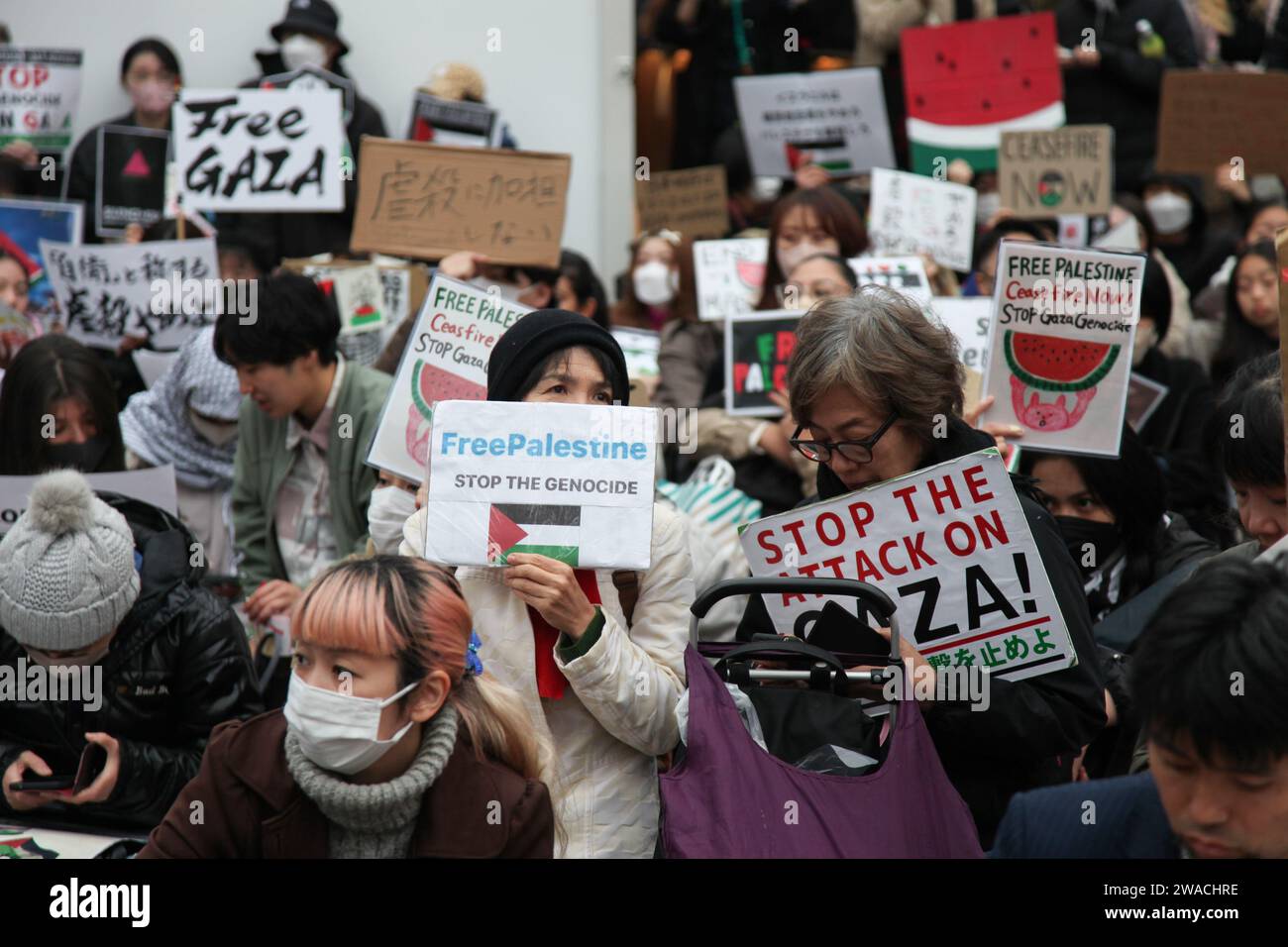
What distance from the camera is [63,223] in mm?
8750

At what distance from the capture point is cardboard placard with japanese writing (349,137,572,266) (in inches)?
286

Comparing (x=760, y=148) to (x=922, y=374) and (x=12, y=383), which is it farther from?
(x=922, y=374)

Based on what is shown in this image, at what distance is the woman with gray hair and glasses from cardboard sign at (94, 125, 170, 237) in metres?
6.65

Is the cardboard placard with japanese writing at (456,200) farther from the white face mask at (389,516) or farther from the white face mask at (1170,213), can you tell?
the white face mask at (1170,213)

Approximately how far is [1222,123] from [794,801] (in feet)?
20.4

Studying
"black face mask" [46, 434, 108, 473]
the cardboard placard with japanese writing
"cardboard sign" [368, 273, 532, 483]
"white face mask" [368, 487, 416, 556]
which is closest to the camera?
"white face mask" [368, 487, 416, 556]

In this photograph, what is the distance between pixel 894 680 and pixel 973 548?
41cm

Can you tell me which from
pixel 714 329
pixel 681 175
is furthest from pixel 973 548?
pixel 681 175

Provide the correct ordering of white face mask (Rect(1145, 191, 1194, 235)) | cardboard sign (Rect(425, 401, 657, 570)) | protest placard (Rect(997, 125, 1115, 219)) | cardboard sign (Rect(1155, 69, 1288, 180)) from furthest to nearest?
white face mask (Rect(1145, 191, 1194, 235)) → protest placard (Rect(997, 125, 1115, 219)) → cardboard sign (Rect(1155, 69, 1288, 180)) → cardboard sign (Rect(425, 401, 657, 570))

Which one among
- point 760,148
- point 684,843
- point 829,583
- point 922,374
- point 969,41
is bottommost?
point 684,843

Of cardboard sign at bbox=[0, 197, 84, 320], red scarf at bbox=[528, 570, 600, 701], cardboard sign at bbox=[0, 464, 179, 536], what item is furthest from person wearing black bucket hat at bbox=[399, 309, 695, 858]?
cardboard sign at bbox=[0, 197, 84, 320]

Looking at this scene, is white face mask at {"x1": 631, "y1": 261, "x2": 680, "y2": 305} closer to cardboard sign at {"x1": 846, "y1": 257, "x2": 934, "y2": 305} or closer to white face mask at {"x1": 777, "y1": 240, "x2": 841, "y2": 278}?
white face mask at {"x1": 777, "y1": 240, "x2": 841, "y2": 278}

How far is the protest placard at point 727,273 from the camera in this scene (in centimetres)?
771

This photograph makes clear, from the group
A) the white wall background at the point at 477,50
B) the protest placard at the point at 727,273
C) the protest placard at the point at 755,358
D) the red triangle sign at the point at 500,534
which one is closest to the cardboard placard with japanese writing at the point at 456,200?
the protest placard at the point at 727,273
